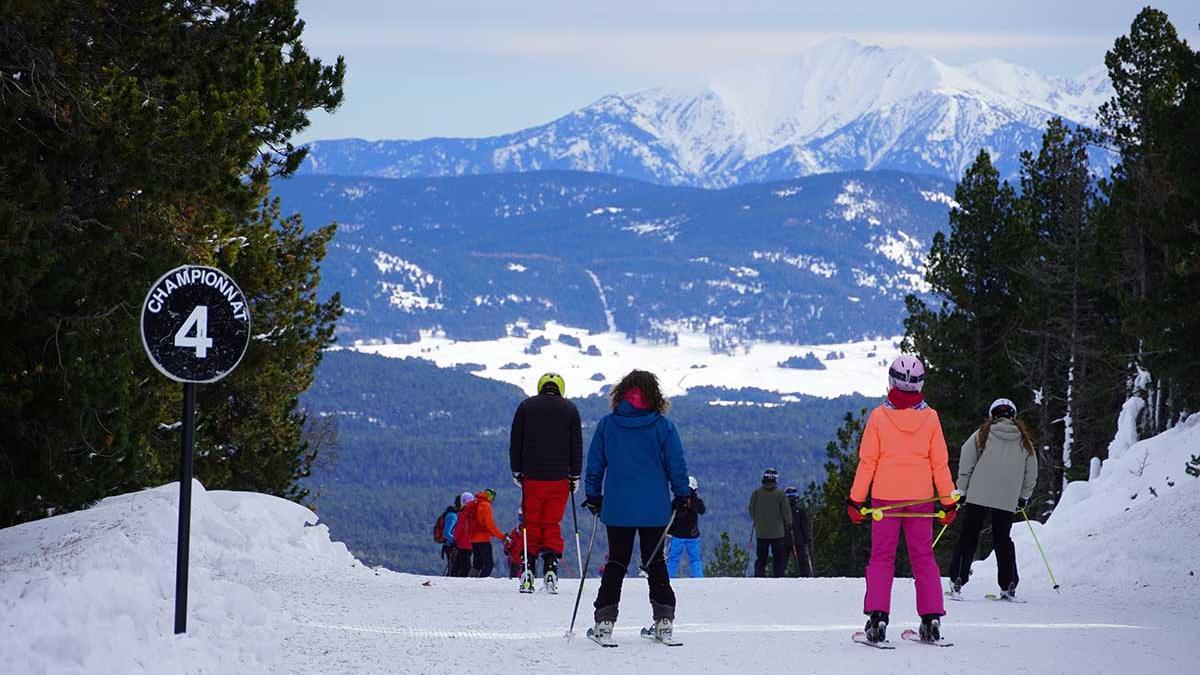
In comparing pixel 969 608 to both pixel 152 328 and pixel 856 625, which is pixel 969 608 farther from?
pixel 152 328

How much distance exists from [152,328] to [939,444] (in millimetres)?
5092

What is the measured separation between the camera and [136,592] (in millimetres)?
9688

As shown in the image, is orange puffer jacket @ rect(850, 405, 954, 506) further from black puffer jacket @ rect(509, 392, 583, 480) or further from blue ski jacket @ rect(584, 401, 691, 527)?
black puffer jacket @ rect(509, 392, 583, 480)

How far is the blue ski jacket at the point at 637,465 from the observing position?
9.81 metres

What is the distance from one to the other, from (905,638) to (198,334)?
16.9ft

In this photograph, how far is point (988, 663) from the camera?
926cm

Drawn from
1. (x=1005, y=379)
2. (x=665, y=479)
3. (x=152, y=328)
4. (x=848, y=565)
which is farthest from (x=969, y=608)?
(x=848, y=565)

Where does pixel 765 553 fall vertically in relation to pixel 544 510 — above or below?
below

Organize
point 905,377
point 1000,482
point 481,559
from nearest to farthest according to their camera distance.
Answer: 1. point 905,377
2. point 1000,482
3. point 481,559

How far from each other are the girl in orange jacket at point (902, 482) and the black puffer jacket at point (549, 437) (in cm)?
377

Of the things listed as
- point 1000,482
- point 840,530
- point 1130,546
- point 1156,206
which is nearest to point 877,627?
point 1000,482

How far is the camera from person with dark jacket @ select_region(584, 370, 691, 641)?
9.79 metres

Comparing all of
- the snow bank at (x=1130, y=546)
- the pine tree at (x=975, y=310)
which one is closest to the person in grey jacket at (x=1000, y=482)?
the snow bank at (x=1130, y=546)

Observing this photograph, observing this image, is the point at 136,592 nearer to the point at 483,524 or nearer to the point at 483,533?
the point at 483,524
